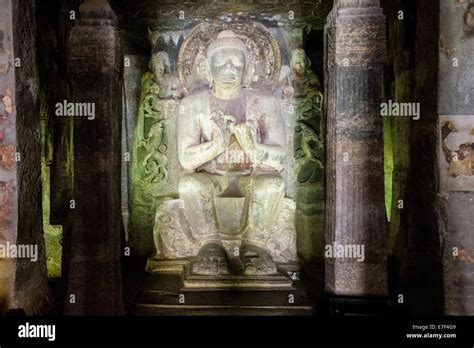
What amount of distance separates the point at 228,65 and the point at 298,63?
1.04 metres

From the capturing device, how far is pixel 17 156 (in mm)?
4168

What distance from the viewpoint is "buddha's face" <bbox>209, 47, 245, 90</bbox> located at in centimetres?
581

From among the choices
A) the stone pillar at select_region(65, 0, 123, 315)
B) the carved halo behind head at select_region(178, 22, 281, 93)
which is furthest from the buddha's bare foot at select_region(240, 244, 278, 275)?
the carved halo behind head at select_region(178, 22, 281, 93)

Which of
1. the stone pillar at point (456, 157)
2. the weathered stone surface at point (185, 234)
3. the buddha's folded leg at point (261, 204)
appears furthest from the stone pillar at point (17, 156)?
the stone pillar at point (456, 157)

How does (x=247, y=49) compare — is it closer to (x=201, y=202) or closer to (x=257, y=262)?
(x=201, y=202)

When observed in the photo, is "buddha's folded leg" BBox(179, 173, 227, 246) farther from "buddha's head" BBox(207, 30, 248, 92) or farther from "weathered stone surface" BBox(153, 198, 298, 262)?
"buddha's head" BBox(207, 30, 248, 92)

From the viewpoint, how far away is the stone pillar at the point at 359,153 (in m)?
4.16

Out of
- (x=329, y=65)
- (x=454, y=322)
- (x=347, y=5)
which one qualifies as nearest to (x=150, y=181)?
(x=329, y=65)

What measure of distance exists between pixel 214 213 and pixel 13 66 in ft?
9.00

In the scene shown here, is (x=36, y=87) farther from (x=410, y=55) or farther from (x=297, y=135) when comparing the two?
(x=410, y=55)

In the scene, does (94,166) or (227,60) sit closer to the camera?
(94,166)

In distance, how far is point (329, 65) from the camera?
437cm

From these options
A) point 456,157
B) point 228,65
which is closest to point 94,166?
point 228,65

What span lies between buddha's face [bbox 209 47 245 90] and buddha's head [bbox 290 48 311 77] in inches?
30.8
